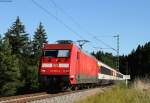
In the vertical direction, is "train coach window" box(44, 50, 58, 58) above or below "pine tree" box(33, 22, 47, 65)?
below

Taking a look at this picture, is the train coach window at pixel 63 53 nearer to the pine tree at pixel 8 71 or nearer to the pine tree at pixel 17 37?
the pine tree at pixel 8 71

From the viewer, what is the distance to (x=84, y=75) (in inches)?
1474

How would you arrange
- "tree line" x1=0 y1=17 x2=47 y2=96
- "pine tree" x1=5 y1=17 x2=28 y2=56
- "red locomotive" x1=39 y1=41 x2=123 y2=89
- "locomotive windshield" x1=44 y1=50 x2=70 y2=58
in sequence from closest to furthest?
"red locomotive" x1=39 y1=41 x2=123 y2=89, "locomotive windshield" x1=44 y1=50 x2=70 y2=58, "tree line" x1=0 y1=17 x2=47 y2=96, "pine tree" x1=5 y1=17 x2=28 y2=56

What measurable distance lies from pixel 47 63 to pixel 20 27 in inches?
2796

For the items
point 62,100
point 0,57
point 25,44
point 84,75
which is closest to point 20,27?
point 25,44

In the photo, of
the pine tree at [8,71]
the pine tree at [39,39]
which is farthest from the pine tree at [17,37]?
the pine tree at [8,71]

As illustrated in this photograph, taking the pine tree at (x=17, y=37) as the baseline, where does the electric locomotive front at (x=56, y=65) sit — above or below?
below

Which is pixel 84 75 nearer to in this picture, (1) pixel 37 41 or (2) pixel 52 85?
(2) pixel 52 85

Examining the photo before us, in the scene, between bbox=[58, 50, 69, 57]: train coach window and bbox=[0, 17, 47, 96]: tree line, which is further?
bbox=[0, 17, 47, 96]: tree line

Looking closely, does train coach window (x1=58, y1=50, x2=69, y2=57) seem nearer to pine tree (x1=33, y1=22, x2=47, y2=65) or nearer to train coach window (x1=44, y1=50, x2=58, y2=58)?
train coach window (x1=44, y1=50, x2=58, y2=58)

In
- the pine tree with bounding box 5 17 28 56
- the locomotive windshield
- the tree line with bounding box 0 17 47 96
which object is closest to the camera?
the locomotive windshield

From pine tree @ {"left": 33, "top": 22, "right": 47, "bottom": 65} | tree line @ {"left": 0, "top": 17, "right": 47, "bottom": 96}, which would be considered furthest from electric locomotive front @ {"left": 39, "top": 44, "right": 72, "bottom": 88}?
pine tree @ {"left": 33, "top": 22, "right": 47, "bottom": 65}

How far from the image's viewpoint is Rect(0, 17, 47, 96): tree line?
71.2 meters

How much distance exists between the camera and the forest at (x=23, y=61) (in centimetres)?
7236
